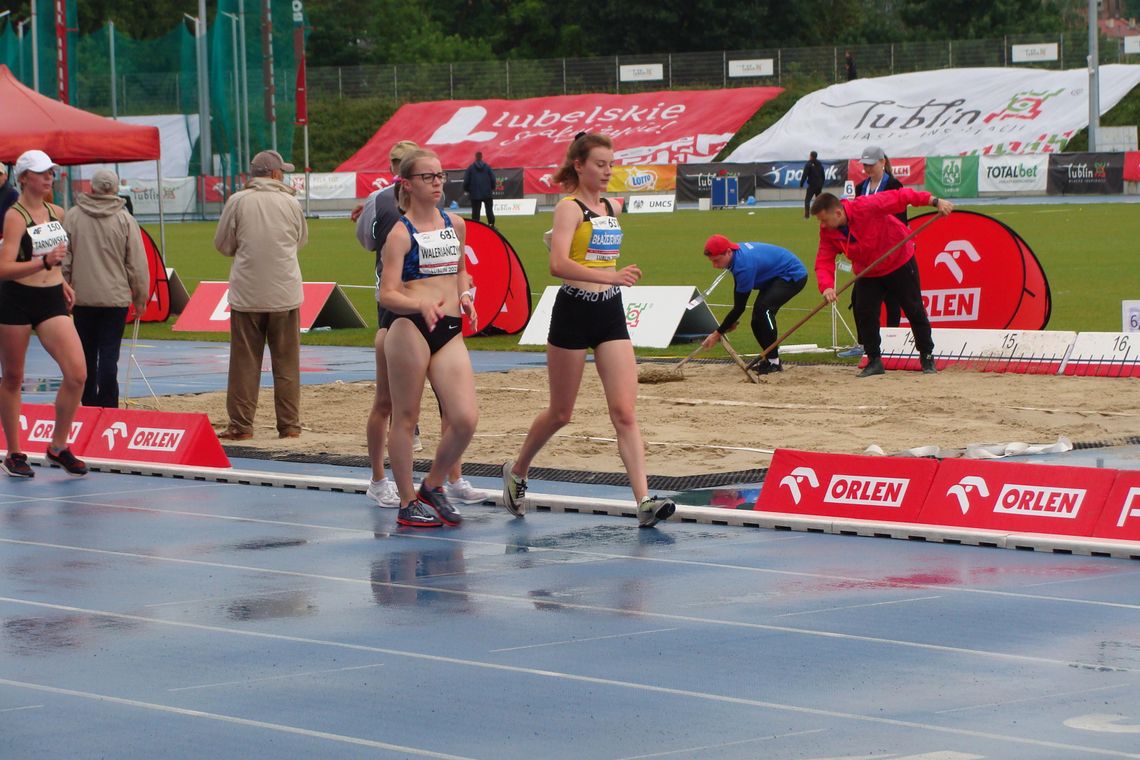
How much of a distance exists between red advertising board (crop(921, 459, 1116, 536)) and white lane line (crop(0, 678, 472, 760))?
426 centimetres

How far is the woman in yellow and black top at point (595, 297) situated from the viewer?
9.34 meters

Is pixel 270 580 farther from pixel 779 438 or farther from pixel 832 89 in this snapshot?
pixel 832 89

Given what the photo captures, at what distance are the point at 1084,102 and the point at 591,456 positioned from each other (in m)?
51.2

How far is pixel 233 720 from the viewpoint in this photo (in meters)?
5.86

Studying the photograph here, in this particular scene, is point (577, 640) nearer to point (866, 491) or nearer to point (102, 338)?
point (866, 491)

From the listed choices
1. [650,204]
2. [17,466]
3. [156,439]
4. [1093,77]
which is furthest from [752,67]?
[17,466]

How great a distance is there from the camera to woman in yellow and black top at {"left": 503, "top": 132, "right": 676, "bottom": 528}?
30.7ft

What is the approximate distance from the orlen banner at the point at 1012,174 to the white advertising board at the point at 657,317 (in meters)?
33.3

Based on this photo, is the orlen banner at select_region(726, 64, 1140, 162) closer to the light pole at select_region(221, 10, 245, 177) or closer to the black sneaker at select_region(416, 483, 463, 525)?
the light pole at select_region(221, 10, 245, 177)

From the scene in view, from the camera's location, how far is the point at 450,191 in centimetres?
6031

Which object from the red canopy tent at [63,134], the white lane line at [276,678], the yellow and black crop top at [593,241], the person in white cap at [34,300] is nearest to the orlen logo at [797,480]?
the yellow and black crop top at [593,241]

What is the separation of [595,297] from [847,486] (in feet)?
5.14

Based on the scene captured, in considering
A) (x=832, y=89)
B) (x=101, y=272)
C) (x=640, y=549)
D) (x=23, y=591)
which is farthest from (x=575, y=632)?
(x=832, y=89)

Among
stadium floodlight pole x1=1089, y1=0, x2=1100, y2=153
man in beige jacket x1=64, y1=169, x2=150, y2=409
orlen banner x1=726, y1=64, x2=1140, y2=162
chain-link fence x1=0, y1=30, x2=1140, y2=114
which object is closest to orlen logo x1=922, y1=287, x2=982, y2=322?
man in beige jacket x1=64, y1=169, x2=150, y2=409
